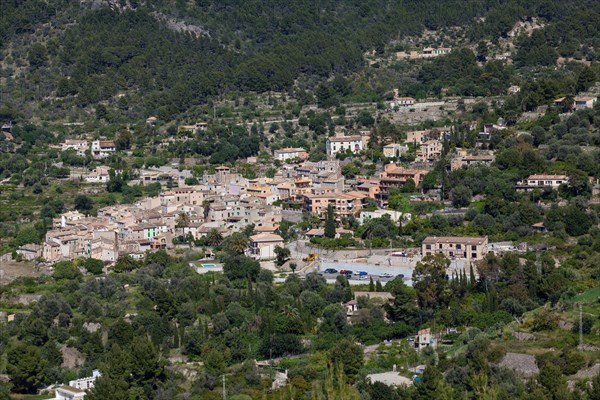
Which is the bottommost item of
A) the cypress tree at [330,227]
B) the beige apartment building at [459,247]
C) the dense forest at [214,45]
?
the beige apartment building at [459,247]

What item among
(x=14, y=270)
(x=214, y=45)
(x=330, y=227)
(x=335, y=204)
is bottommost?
(x=14, y=270)

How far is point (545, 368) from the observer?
30.9 metres

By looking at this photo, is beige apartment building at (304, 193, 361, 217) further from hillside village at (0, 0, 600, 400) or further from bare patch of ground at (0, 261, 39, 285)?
bare patch of ground at (0, 261, 39, 285)

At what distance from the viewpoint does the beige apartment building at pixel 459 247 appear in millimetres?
41156

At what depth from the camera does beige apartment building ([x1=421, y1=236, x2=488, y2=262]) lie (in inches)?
1620

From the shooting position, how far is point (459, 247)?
4134cm

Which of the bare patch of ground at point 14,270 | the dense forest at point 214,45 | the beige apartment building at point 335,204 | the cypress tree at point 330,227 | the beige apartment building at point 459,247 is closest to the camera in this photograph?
the beige apartment building at point 459,247

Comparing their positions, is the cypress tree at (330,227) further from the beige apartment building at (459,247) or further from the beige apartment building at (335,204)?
the beige apartment building at (459,247)

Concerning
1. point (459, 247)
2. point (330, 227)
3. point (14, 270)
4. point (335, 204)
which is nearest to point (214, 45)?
point (335, 204)

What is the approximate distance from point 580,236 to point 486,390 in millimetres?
14297

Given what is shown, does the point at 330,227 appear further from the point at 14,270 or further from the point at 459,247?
the point at 14,270

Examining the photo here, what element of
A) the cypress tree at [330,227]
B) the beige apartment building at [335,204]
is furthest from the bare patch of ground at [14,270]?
the beige apartment building at [335,204]

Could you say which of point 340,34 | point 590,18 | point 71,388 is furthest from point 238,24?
point 71,388

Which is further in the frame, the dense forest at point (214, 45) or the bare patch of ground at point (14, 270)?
the dense forest at point (214, 45)
